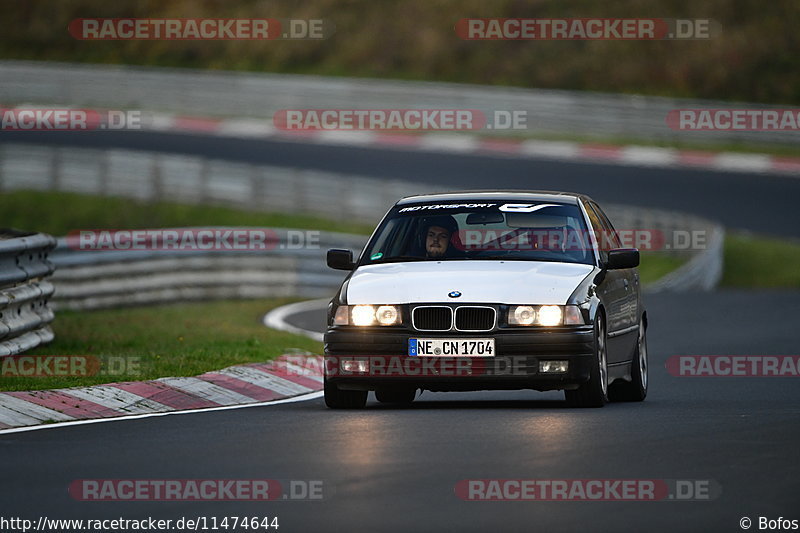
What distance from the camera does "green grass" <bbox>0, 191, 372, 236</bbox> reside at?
108 feet

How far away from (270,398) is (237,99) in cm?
3306

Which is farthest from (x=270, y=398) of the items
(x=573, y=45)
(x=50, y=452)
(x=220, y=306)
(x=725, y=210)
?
(x=573, y=45)

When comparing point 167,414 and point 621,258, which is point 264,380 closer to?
point 167,414

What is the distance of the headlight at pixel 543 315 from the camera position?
11641 mm

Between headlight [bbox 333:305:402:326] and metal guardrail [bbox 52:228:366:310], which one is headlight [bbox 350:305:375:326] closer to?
headlight [bbox 333:305:402:326]

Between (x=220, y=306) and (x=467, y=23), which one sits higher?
(x=467, y=23)

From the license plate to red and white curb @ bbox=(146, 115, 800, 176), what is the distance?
29.5 meters

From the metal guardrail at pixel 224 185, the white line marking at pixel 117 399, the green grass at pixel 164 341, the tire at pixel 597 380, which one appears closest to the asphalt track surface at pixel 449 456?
the tire at pixel 597 380

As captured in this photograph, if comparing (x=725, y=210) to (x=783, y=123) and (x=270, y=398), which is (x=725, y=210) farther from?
(x=270, y=398)

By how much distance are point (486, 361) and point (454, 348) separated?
0.74 feet

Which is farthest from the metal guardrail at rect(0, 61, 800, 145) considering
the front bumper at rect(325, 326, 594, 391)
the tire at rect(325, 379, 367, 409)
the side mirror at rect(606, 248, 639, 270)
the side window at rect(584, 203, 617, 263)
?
the front bumper at rect(325, 326, 594, 391)

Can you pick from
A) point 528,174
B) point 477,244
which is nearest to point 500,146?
point 528,174

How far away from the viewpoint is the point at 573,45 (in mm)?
53281

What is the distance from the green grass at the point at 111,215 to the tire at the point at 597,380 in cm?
2146
